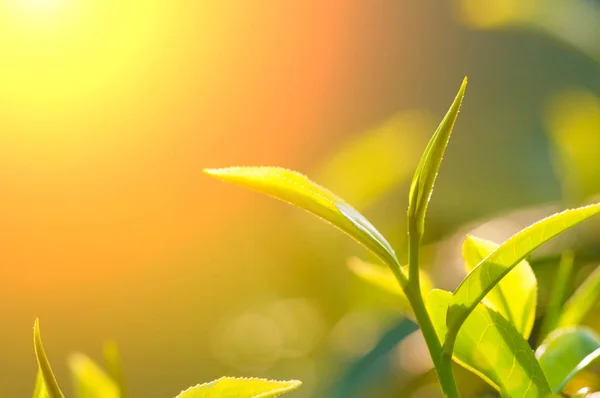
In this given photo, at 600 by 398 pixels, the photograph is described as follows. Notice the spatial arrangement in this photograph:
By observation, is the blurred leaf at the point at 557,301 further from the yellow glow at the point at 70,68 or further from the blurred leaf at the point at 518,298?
the yellow glow at the point at 70,68

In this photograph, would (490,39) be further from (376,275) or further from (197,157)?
(376,275)

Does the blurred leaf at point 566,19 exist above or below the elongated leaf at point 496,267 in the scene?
above

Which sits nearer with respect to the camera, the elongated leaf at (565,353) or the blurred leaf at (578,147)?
the elongated leaf at (565,353)

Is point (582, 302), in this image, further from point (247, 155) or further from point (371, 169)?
point (247, 155)

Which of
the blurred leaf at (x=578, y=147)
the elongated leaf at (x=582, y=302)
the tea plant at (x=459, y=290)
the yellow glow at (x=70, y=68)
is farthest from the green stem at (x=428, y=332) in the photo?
the yellow glow at (x=70, y=68)

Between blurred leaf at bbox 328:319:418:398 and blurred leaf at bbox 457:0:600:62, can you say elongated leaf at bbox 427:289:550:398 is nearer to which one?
blurred leaf at bbox 328:319:418:398

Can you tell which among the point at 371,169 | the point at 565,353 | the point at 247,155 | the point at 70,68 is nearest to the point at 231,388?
the point at 565,353

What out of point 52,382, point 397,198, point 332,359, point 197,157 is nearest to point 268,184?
point 52,382

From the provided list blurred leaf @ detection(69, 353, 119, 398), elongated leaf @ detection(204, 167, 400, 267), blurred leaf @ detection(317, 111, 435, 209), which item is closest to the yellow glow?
blurred leaf @ detection(317, 111, 435, 209)
